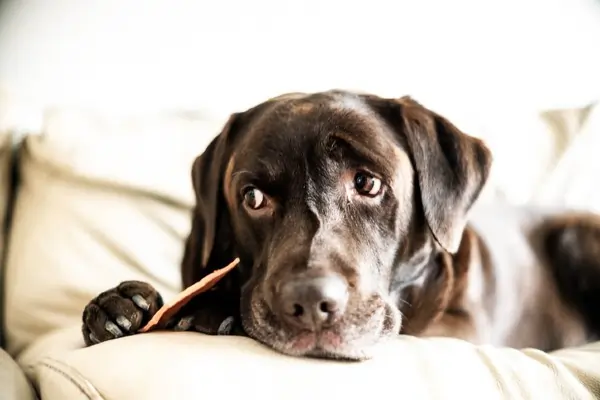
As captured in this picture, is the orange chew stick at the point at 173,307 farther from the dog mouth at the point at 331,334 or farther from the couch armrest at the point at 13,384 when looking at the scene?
the couch armrest at the point at 13,384

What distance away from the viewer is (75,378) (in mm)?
965

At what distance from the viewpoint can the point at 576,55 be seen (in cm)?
242

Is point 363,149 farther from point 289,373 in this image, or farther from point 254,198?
point 289,373

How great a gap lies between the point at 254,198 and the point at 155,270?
621 mm

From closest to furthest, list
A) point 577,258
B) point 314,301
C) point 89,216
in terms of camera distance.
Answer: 1. point 314,301
2. point 89,216
3. point 577,258

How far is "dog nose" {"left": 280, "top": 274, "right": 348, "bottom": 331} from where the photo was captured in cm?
107

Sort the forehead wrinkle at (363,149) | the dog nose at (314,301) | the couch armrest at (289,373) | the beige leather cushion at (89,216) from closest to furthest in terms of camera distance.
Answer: the couch armrest at (289,373) < the dog nose at (314,301) < the forehead wrinkle at (363,149) < the beige leather cushion at (89,216)

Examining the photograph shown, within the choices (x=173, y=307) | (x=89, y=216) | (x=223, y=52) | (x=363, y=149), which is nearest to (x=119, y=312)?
(x=173, y=307)

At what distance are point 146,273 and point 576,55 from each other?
1.77 meters

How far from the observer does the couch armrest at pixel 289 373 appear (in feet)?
2.96

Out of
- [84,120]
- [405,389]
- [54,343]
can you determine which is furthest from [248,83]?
[405,389]

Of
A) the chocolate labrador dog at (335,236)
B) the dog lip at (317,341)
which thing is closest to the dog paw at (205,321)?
the chocolate labrador dog at (335,236)

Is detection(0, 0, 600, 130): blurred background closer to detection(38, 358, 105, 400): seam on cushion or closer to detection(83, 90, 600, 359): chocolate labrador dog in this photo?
detection(83, 90, 600, 359): chocolate labrador dog

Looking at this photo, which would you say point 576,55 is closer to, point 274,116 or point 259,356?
point 274,116
